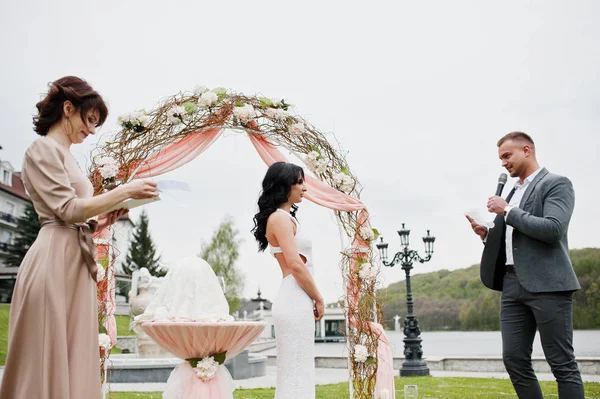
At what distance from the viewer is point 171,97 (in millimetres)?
6500

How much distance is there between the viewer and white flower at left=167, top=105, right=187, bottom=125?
249 inches

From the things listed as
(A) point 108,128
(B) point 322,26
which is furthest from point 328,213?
(B) point 322,26

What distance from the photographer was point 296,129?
662 centimetres

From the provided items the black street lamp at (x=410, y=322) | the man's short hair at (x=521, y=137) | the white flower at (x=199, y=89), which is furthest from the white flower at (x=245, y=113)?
the black street lamp at (x=410, y=322)

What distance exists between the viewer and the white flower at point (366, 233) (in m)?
6.48

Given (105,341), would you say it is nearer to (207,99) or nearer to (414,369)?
(207,99)

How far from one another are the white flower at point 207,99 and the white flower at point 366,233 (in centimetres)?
246

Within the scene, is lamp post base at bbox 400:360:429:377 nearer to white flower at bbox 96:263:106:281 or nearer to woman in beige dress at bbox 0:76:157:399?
white flower at bbox 96:263:106:281

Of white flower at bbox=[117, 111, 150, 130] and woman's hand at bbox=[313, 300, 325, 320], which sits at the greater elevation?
white flower at bbox=[117, 111, 150, 130]

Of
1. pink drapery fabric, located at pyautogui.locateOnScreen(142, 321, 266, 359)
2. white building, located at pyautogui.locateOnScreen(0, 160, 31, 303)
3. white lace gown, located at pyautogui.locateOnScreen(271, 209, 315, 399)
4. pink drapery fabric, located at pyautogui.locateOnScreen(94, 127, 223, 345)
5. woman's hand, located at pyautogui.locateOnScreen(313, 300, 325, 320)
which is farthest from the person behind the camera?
white building, located at pyautogui.locateOnScreen(0, 160, 31, 303)

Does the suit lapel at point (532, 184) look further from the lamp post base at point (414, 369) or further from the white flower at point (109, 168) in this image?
the lamp post base at point (414, 369)

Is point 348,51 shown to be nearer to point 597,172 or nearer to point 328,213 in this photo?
point 328,213

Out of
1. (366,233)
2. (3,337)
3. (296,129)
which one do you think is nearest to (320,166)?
(296,129)

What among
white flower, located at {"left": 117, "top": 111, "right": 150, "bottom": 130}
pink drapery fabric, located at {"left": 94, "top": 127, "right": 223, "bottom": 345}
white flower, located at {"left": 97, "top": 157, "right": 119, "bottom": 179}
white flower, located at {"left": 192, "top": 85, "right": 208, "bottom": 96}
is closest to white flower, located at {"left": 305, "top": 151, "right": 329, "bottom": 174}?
pink drapery fabric, located at {"left": 94, "top": 127, "right": 223, "bottom": 345}
